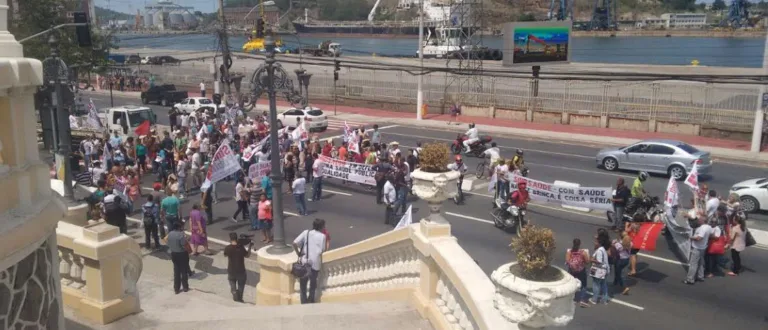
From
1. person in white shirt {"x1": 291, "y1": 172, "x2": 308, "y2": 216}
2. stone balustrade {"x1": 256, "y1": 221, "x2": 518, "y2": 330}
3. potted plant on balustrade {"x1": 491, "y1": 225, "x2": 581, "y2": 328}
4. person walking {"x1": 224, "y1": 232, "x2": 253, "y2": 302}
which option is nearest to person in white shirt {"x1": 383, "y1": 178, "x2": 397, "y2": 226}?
person in white shirt {"x1": 291, "y1": 172, "x2": 308, "y2": 216}

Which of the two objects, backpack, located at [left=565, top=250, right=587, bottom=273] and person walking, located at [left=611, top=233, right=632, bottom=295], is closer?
backpack, located at [left=565, top=250, right=587, bottom=273]

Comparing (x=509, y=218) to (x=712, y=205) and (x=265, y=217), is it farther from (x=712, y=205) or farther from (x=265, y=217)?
(x=265, y=217)

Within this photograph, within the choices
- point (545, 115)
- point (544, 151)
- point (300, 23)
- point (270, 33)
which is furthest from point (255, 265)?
point (300, 23)

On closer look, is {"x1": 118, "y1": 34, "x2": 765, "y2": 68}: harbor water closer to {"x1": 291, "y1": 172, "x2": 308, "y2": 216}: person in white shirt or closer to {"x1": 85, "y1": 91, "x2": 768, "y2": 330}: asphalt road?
{"x1": 85, "y1": 91, "x2": 768, "y2": 330}: asphalt road

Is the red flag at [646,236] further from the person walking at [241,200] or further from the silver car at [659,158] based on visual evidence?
the silver car at [659,158]

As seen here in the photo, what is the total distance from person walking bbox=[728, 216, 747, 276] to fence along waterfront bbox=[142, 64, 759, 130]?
19.7 meters

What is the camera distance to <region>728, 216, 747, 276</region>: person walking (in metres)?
12.8

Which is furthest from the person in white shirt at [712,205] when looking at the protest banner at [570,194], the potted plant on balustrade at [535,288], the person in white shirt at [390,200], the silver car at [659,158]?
the potted plant on balustrade at [535,288]

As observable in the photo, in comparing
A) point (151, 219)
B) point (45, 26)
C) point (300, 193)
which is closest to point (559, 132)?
point (300, 193)

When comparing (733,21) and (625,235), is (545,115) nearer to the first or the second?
(625,235)

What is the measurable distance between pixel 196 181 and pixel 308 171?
3494 millimetres

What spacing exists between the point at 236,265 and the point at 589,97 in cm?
2820

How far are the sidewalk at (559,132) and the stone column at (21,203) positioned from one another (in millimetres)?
27358

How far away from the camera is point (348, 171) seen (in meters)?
20.3
